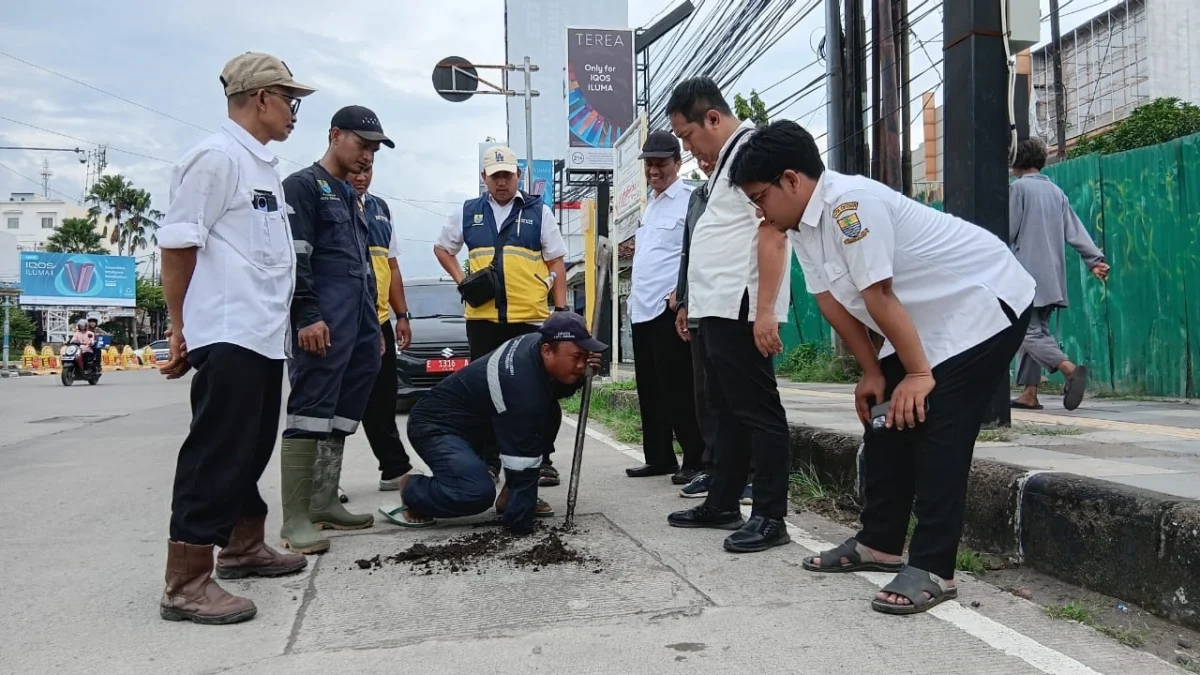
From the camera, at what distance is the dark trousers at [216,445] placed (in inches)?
107

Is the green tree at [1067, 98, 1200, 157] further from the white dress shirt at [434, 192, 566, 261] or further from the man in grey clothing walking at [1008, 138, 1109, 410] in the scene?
the white dress shirt at [434, 192, 566, 261]

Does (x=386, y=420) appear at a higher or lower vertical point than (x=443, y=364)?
lower

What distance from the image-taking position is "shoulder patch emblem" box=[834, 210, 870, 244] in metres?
2.57

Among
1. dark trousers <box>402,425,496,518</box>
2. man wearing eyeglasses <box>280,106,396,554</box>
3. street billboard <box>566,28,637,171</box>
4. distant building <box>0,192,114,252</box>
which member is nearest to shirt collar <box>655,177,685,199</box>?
man wearing eyeglasses <box>280,106,396,554</box>

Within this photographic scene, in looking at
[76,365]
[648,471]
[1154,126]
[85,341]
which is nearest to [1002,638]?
[648,471]

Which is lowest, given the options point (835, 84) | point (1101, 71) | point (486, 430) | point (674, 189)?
point (486, 430)

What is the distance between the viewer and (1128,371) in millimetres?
7020

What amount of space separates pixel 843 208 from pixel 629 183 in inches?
331

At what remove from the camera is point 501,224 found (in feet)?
16.6

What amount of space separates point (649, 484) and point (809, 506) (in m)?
0.99

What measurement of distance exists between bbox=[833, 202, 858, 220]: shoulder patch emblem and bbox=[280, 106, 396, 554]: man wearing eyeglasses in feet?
6.48

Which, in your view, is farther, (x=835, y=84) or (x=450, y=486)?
(x=835, y=84)

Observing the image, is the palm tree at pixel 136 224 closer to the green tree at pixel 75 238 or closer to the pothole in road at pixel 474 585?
the green tree at pixel 75 238

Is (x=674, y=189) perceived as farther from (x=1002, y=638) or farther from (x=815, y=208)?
(x=1002, y=638)
